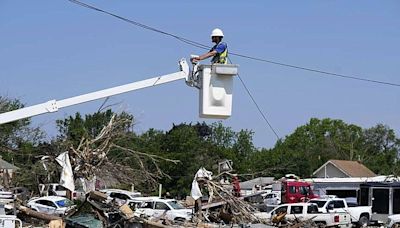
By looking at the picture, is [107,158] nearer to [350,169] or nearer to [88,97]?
[88,97]

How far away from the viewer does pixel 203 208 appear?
95.2 feet

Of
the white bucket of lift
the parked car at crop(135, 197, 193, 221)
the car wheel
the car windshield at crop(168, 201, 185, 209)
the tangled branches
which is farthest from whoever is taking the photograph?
the car wheel

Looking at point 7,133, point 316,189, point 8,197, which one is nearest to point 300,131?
point 316,189

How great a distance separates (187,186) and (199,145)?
489 cm

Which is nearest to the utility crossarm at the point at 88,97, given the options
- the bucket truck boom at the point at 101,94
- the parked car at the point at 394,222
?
the bucket truck boom at the point at 101,94

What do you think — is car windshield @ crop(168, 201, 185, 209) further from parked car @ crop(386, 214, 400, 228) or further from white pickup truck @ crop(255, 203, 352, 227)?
parked car @ crop(386, 214, 400, 228)

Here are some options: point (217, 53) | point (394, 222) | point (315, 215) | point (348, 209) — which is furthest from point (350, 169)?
point (217, 53)

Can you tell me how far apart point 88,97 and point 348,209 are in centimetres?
2792

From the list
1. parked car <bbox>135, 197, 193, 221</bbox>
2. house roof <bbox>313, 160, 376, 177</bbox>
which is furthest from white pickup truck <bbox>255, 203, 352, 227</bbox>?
house roof <bbox>313, 160, 376, 177</bbox>

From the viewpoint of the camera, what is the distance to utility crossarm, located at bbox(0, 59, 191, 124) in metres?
11.4

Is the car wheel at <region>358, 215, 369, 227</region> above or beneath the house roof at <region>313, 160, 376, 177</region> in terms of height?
beneath

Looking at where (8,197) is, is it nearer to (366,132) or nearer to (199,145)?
(199,145)

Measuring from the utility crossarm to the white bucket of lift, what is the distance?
2.23ft

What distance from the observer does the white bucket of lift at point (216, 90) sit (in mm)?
10688
